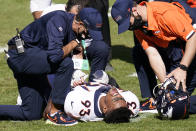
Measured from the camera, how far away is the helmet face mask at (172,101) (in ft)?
17.5

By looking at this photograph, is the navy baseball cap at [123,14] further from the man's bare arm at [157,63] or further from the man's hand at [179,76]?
the man's hand at [179,76]

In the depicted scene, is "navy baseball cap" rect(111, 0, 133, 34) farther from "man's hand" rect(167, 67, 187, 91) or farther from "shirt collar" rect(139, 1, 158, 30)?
"man's hand" rect(167, 67, 187, 91)

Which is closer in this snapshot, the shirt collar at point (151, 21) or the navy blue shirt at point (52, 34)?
the navy blue shirt at point (52, 34)

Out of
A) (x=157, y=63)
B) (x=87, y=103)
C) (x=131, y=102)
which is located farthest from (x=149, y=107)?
(x=87, y=103)

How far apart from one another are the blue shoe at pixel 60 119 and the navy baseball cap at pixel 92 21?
102 centimetres

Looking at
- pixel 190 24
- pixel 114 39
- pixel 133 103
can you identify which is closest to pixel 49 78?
pixel 133 103

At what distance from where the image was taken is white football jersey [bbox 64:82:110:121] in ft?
17.8

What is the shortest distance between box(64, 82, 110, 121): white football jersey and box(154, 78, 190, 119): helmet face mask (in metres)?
0.74

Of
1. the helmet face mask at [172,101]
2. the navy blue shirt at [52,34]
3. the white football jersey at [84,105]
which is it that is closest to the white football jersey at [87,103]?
the white football jersey at [84,105]

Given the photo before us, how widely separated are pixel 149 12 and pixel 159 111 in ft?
3.94

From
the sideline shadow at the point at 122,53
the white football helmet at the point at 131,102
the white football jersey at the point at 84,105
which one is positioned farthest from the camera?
the sideline shadow at the point at 122,53

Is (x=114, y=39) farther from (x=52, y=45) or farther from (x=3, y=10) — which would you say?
(x=52, y=45)

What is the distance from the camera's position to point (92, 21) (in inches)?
210

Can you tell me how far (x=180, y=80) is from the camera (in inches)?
209
